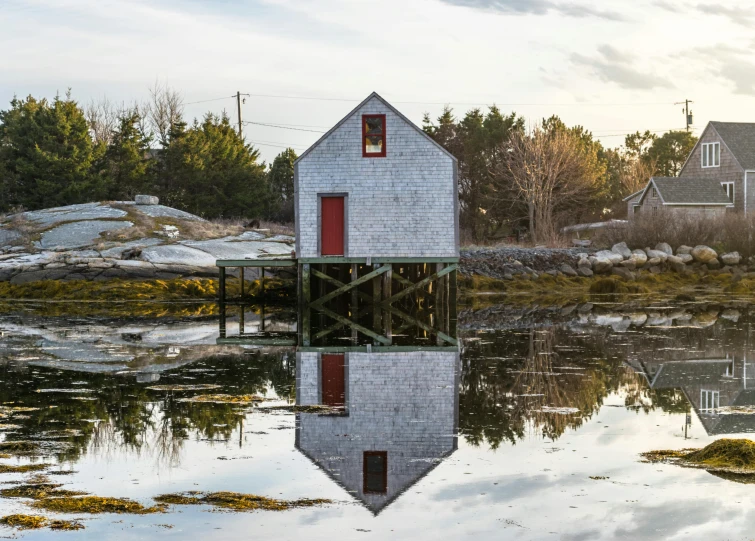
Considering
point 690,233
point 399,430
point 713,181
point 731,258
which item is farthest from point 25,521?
point 713,181

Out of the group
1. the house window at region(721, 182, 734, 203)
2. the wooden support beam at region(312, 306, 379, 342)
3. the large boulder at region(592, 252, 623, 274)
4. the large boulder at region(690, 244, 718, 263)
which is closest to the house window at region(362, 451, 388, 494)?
the wooden support beam at region(312, 306, 379, 342)

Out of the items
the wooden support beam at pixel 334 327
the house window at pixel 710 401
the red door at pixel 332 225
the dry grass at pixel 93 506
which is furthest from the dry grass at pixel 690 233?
the dry grass at pixel 93 506

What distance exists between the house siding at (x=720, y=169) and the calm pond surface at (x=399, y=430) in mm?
31481

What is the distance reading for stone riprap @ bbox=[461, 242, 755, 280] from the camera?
39688 mm

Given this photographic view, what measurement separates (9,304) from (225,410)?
21.3 metres

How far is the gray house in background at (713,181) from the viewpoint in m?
49.9

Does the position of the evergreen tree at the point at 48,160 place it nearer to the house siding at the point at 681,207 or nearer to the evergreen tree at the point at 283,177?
the evergreen tree at the point at 283,177

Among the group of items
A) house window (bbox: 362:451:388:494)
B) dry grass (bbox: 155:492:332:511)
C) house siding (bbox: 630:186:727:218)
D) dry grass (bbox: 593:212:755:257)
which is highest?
house siding (bbox: 630:186:727:218)

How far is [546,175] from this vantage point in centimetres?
5203

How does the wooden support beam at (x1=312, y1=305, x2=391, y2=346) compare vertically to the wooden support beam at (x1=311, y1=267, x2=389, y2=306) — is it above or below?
below

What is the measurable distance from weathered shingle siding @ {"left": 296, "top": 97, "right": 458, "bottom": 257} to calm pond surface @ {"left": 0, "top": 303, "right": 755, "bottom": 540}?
668 cm

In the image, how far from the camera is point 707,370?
17172 millimetres

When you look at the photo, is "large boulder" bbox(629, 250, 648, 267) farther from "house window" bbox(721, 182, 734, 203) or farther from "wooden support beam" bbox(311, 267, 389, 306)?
"wooden support beam" bbox(311, 267, 389, 306)

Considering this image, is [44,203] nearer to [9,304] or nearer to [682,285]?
[9,304]
